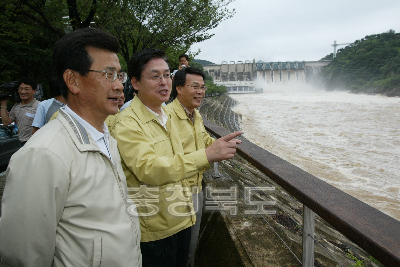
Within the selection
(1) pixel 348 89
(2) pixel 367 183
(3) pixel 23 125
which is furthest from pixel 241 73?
(3) pixel 23 125

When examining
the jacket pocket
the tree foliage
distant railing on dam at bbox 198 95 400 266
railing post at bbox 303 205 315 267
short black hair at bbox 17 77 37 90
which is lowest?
railing post at bbox 303 205 315 267

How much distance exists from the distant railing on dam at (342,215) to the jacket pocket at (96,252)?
2.81 ft

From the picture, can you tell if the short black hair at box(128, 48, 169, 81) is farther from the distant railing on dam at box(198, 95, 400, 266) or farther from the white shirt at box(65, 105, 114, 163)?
the distant railing on dam at box(198, 95, 400, 266)

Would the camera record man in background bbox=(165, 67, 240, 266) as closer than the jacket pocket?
No

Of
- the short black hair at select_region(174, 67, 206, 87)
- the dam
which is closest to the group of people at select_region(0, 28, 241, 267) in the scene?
the short black hair at select_region(174, 67, 206, 87)

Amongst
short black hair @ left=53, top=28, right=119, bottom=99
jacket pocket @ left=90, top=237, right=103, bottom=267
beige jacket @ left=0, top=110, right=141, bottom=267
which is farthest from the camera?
short black hair @ left=53, top=28, right=119, bottom=99

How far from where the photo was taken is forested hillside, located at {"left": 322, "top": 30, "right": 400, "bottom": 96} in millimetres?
35106

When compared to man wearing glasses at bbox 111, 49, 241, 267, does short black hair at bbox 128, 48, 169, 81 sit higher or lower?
higher

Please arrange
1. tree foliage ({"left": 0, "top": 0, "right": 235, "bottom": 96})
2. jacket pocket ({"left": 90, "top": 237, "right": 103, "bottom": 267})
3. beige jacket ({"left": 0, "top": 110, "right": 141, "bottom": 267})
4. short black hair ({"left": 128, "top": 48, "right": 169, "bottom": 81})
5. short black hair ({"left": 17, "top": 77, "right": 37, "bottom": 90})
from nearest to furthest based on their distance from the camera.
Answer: beige jacket ({"left": 0, "top": 110, "right": 141, "bottom": 267}) < jacket pocket ({"left": 90, "top": 237, "right": 103, "bottom": 267}) < short black hair ({"left": 128, "top": 48, "right": 169, "bottom": 81}) < short black hair ({"left": 17, "top": 77, "right": 37, "bottom": 90}) < tree foliage ({"left": 0, "top": 0, "right": 235, "bottom": 96})

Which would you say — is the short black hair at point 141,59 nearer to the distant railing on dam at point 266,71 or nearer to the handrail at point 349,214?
the handrail at point 349,214

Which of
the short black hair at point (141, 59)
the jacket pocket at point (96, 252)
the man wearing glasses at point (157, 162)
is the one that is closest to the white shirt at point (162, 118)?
the man wearing glasses at point (157, 162)

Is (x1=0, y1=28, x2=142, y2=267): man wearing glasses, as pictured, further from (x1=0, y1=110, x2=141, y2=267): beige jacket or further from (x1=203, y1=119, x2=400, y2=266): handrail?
(x1=203, y1=119, x2=400, y2=266): handrail

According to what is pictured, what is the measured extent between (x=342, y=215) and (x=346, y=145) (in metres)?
14.8

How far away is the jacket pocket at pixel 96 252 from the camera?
3.27 feet
